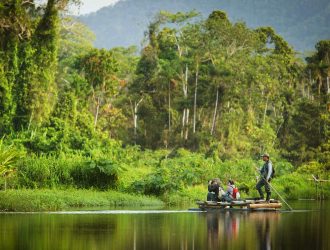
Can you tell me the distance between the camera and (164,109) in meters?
56.2

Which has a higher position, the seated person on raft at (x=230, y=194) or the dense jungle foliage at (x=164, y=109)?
the dense jungle foliage at (x=164, y=109)

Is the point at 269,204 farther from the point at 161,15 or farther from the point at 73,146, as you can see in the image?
the point at 161,15

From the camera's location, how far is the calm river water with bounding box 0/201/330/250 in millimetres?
15438

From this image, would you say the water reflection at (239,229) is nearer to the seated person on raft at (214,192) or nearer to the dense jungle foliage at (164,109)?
the seated person on raft at (214,192)

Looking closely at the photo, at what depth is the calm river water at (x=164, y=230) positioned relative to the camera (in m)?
15.4

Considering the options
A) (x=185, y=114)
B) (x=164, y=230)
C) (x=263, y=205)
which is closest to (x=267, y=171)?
(x=263, y=205)

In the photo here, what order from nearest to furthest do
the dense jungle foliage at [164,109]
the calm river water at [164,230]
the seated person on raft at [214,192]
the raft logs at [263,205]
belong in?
the calm river water at [164,230] < the raft logs at [263,205] < the seated person on raft at [214,192] < the dense jungle foliage at [164,109]

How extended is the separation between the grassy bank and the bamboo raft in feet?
13.2

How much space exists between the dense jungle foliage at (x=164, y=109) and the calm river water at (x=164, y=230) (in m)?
6.53

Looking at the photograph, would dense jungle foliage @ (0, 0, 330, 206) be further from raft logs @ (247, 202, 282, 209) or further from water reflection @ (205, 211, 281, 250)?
water reflection @ (205, 211, 281, 250)

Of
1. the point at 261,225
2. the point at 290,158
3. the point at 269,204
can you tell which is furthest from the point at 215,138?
the point at 261,225

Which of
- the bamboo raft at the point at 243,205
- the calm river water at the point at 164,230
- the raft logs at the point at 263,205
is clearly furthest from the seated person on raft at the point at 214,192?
the raft logs at the point at 263,205

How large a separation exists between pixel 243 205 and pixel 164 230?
7364 mm

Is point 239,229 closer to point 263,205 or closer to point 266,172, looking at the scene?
point 263,205
